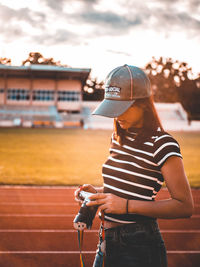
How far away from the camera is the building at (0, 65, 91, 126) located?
43719mm

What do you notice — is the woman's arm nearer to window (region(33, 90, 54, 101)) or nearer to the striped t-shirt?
the striped t-shirt

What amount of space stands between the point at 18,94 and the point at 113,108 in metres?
46.6

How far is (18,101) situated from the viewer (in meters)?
46.5

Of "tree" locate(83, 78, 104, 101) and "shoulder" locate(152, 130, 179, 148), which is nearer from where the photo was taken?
"shoulder" locate(152, 130, 179, 148)

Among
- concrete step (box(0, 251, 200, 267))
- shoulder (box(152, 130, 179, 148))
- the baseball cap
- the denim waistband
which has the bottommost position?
concrete step (box(0, 251, 200, 267))

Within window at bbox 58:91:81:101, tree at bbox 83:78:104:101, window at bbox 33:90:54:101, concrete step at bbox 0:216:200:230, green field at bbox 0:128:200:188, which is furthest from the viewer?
tree at bbox 83:78:104:101

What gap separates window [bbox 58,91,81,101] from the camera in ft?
157

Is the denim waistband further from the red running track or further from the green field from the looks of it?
the green field

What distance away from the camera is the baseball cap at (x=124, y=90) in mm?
1550

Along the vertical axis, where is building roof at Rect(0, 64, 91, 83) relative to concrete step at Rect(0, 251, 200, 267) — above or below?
above

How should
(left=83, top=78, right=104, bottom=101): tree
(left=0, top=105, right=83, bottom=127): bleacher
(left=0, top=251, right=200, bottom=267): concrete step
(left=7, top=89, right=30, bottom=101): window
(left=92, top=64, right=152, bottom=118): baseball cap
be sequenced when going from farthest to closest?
(left=83, top=78, right=104, bottom=101): tree, (left=7, top=89, right=30, bottom=101): window, (left=0, top=105, right=83, bottom=127): bleacher, (left=0, top=251, right=200, bottom=267): concrete step, (left=92, top=64, right=152, bottom=118): baseball cap

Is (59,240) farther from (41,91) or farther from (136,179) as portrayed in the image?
(41,91)

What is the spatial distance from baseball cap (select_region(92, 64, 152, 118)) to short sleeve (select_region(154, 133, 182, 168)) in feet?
0.72

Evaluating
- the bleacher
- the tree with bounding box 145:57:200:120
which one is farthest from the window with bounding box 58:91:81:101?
the tree with bounding box 145:57:200:120
